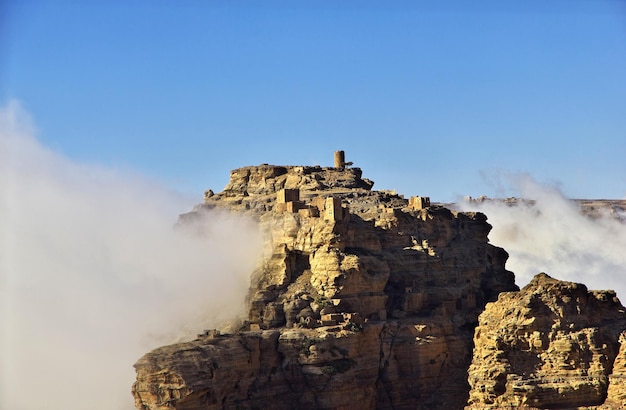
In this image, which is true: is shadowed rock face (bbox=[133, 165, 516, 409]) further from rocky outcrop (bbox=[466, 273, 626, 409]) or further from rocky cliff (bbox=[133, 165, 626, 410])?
rocky outcrop (bbox=[466, 273, 626, 409])

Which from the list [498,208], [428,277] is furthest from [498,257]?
[498,208]

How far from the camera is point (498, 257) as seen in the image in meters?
112

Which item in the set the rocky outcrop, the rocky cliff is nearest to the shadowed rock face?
the rocky cliff

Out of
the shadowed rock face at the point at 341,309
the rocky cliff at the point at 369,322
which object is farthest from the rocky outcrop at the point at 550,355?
the shadowed rock face at the point at 341,309

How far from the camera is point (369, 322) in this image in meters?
99.0

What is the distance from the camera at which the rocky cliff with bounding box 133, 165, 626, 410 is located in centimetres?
8431

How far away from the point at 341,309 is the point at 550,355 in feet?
60.3

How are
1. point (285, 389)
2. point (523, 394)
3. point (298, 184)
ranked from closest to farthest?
point (523, 394), point (285, 389), point (298, 184)

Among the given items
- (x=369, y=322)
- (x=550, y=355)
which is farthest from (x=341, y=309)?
(x=550, y=355)

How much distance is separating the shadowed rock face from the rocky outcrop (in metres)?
12.7

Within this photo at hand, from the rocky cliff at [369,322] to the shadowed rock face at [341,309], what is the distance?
88 mm

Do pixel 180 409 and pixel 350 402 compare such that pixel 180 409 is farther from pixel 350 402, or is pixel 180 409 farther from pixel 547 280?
pixel 547 280

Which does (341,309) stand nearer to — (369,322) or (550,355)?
(369,322)

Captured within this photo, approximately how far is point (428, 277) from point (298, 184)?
11.7m
